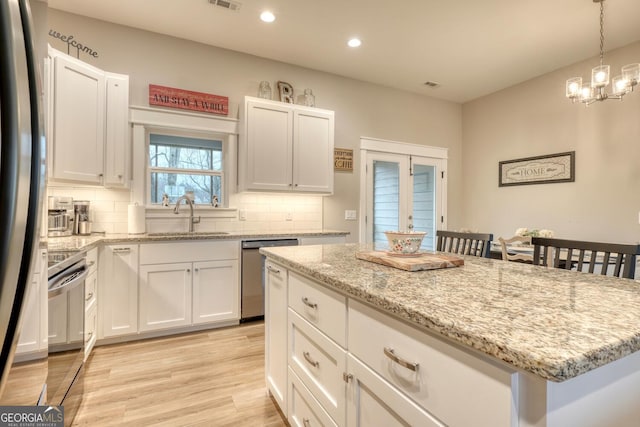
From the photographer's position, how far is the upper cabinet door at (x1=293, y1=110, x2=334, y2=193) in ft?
11.6

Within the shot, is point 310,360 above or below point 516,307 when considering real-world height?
below

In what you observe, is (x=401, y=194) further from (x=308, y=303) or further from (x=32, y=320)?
(x=32, y=320)

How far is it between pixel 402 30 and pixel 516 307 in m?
3.05

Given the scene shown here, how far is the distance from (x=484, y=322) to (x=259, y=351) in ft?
7.34

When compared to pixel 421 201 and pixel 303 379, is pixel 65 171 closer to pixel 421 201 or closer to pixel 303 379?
pixel 303 379

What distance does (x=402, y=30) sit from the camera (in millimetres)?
3057

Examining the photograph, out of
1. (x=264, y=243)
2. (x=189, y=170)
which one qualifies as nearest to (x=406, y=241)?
(x=264, y=243)

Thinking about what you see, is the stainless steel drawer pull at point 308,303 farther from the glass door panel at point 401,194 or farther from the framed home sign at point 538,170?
the framed home sign at point 538,170

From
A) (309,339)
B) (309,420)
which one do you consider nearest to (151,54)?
(309,339)

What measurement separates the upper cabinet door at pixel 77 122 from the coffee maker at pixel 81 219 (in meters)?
0.31

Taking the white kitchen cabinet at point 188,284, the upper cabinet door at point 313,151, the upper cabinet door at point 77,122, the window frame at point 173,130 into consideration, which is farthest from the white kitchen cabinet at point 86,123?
the upper cabinet door at point 313,151

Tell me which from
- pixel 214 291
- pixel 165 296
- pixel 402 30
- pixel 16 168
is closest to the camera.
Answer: pixel 16 168

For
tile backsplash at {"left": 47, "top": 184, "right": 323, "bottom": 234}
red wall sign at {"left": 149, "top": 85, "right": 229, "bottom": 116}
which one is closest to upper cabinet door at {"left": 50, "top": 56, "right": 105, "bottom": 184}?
tile backsplash at {"left": 47, "top": 184, "right": 323, "bottom": 234}

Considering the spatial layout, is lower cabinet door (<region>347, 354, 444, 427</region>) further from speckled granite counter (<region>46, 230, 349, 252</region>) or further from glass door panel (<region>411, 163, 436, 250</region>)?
glass door panel (<region>411, 163, 436, 250</region>)
